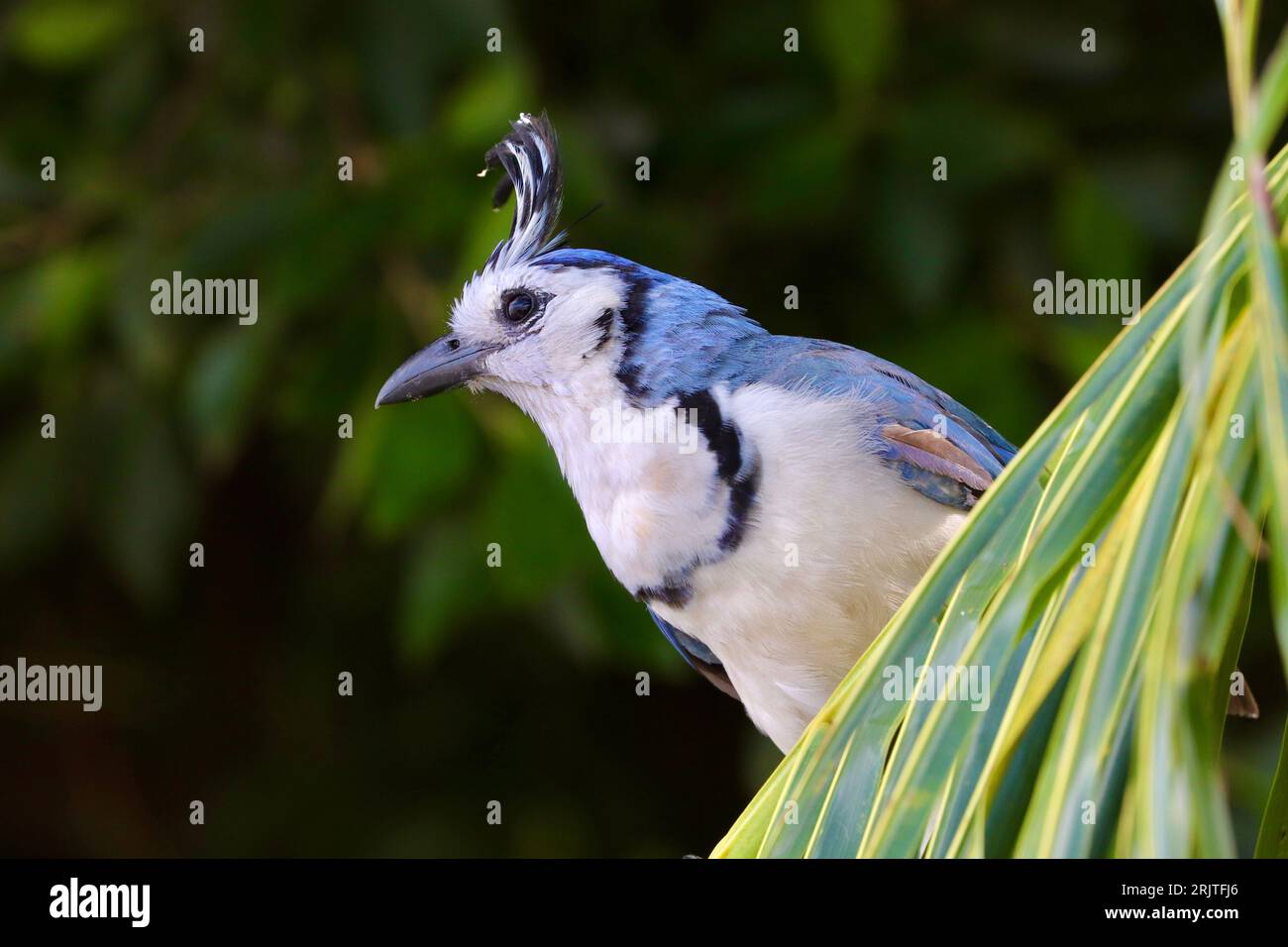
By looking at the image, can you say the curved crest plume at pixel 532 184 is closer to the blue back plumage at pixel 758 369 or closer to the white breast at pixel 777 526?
the blue back plumage at pixel 758 369

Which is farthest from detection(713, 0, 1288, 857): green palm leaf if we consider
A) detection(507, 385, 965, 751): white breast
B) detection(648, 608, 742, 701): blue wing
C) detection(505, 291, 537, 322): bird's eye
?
detection(648, 608, 742, 701): blue wing

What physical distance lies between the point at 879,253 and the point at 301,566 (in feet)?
5.62

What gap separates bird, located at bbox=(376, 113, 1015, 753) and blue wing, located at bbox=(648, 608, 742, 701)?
190 millimetres

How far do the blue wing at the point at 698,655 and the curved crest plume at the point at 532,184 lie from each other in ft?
1.63

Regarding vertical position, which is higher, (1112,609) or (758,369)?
(758,369)

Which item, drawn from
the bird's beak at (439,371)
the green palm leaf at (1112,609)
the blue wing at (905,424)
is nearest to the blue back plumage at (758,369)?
the blue wing at (905,424)

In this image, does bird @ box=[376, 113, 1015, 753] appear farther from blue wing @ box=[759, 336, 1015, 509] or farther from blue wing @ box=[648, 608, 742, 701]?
blue wing @ box=[648, 608, 742, 701]

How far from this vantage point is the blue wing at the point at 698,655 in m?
1.98

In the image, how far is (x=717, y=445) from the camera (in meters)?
1.56

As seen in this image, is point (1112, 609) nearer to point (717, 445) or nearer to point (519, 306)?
point (717, 445)

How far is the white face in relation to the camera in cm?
166

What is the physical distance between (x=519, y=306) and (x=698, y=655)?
0.57m

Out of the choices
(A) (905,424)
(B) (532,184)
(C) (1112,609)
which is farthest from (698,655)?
(C) (1112,609)
